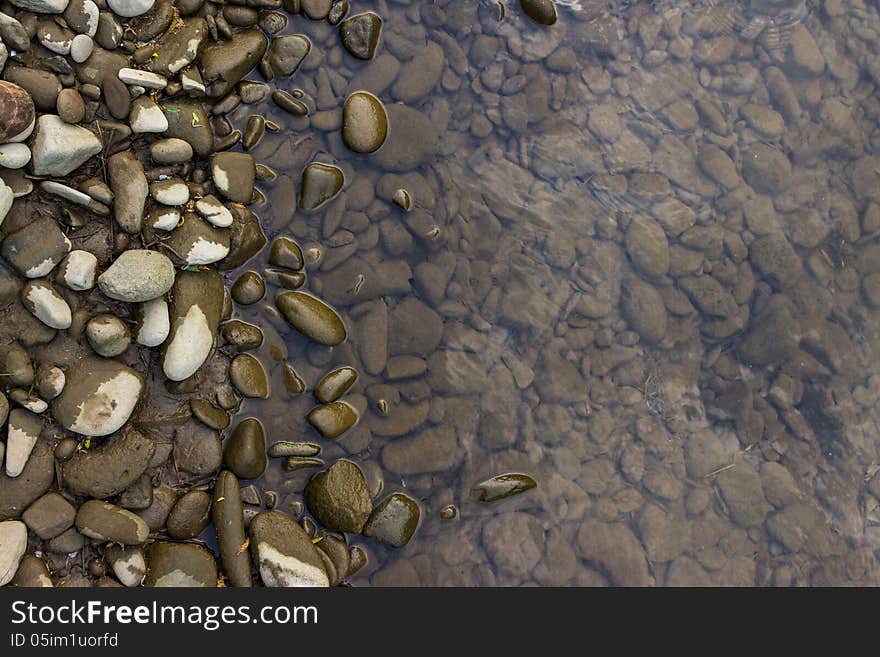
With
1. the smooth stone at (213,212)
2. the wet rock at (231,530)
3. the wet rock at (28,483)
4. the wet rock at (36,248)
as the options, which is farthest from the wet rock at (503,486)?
the wet rock at (36,248)

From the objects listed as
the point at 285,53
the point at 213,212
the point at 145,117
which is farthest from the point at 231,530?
the point at 285,53

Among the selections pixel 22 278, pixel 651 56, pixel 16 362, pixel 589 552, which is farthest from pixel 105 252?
pixel 651 56

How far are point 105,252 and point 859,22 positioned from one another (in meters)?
5.37

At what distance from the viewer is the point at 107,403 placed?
10.2 ft

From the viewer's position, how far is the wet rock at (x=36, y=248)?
2.93 metres

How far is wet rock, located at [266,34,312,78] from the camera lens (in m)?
3.60

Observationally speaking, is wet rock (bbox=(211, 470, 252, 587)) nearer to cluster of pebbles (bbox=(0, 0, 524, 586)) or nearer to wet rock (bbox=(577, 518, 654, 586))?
cluster of pebbles (bbox=(0, 0, 524, 586))

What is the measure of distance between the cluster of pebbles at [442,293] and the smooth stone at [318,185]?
0.01 metres

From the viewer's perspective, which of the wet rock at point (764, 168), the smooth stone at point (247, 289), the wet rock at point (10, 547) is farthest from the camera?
the wet rock at point (764, 168)

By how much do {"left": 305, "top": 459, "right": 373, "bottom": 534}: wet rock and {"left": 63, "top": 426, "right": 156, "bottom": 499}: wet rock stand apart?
91 centimetres

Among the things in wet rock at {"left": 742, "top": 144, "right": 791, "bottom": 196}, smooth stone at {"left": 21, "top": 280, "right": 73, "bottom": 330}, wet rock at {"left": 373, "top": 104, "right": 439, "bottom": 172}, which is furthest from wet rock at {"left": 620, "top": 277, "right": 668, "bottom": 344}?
smooth stone at {"left": 21, "top": 280, "right": 73, "bottom": 330}

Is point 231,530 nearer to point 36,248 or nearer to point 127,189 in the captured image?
point 36,248

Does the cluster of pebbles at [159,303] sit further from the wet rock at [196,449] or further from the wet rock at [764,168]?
the wet rock at [764,168]
